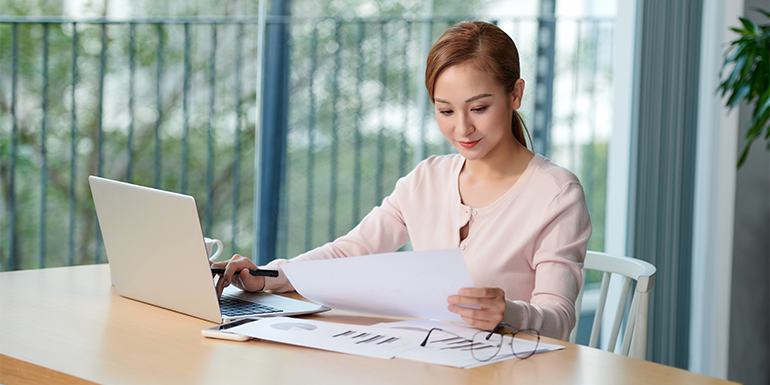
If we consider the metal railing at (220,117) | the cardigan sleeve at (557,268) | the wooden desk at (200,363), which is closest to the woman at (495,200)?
the cardigan sleeve at (557,268)

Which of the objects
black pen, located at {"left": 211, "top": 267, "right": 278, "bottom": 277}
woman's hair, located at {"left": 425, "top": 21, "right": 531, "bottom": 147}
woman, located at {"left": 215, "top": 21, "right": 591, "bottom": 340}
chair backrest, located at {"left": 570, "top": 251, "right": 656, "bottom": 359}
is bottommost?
chair backrest, located at {"left": 570, "top": 251, "right": 656, "bottom": 359}

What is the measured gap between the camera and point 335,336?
926 millimetres

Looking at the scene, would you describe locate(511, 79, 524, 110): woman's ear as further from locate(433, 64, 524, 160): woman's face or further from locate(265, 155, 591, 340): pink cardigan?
locate(265, 155, 591, 340): pink cardigan

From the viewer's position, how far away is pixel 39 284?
1231mm

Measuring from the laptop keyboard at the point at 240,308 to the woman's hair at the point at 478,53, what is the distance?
0.53 meters

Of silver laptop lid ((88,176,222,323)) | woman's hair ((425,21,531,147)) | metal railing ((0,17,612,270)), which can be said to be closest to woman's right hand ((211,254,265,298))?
silver laptop lid ((88,176,222,323))

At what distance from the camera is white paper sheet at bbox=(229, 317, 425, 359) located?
2.86 feet

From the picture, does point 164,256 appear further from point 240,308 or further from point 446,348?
point 446,348

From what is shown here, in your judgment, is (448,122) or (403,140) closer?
(448,122)

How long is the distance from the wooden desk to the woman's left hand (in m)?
0.10

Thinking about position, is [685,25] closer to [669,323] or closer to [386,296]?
[669,323]

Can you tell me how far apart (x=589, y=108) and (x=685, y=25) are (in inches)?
17.8

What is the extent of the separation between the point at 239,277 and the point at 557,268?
0.55 metres

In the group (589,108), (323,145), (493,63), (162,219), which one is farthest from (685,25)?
(162,219)
